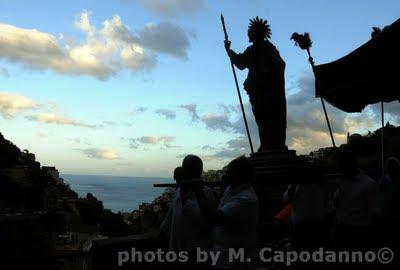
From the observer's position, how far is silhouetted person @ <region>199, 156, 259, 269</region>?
3.93 meters

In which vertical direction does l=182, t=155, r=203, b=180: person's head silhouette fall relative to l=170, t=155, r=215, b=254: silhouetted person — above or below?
above

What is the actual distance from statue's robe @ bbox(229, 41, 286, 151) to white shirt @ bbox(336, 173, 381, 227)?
4.10m

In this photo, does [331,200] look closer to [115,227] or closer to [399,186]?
[399,186]

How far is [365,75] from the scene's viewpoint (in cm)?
554

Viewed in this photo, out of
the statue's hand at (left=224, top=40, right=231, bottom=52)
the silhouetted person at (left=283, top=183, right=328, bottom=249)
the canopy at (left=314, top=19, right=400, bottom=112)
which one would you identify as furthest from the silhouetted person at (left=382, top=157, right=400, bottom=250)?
the statue's hand at (left=224, top=40, right=231, bottom=52)

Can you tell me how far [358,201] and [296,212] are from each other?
2.64 ft

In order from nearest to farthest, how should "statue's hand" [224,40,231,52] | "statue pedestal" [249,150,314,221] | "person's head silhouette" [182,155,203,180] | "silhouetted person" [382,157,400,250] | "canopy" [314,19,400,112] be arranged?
"person's head silhouette" [182,155,203,180], "canopy" [314,19,400,112], "silhouetted person" [382,157,400,250], "statue pedestal" [249,150,314,221], "statue's hand" [224,40,231,52]

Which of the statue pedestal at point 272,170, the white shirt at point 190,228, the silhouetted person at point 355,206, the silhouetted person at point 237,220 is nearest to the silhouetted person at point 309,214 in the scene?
the silhouetted person at point 355,206

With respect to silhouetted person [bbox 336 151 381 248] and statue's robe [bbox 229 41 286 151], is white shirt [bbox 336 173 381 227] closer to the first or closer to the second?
silhouetted person [bbox 336 151 381 248]

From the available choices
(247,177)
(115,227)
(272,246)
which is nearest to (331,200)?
(272,246)

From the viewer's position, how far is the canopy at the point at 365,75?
16.8 ft

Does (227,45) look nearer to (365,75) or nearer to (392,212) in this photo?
(365,75)

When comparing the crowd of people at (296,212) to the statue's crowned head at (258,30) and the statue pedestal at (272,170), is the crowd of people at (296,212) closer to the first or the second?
the statue pedestal at (272,170)

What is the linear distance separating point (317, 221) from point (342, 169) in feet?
2.37
